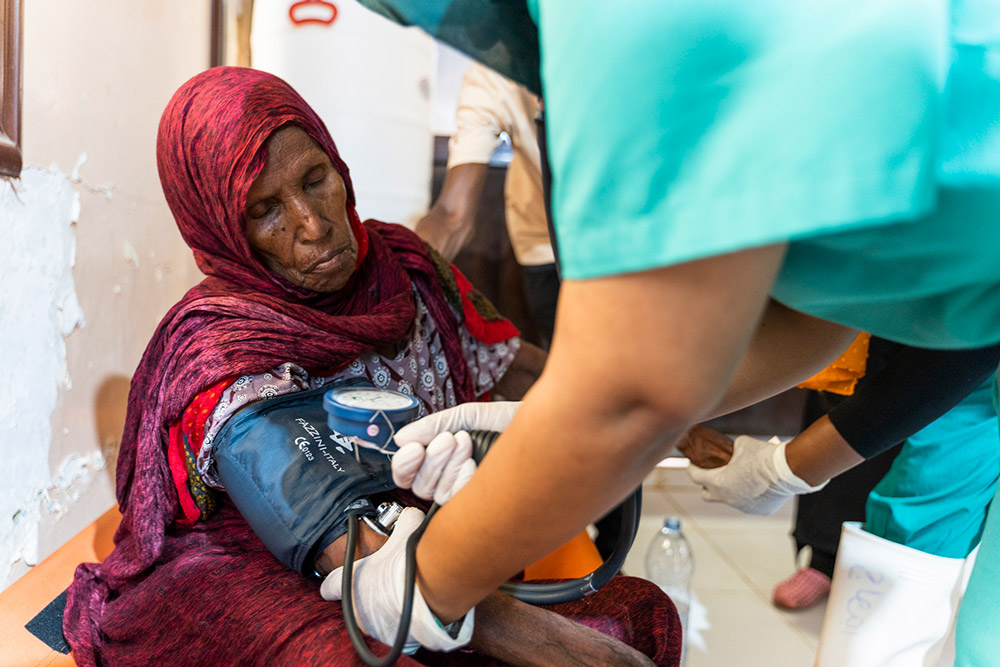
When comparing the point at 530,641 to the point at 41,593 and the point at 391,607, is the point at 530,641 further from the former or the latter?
the point at 41,593

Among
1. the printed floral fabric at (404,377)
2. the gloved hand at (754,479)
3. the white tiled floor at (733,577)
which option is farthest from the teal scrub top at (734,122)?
the white tiled floor at (733,577)

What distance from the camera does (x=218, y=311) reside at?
3.65 feet

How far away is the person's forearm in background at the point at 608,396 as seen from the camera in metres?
0.37

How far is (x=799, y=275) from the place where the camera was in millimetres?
456

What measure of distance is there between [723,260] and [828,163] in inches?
2.6

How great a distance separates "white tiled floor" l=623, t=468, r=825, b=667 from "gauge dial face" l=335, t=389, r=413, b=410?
1169 millimetres

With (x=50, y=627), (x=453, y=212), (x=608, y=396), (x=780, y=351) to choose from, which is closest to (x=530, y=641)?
(x=780, y=351)

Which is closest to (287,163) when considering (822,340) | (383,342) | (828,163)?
(383,342)

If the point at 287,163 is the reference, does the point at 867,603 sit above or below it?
below

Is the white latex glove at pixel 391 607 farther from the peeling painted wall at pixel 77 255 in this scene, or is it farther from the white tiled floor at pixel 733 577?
the white tiled floor at pixel 733 577

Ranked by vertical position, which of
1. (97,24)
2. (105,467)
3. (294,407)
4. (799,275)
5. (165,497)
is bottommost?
(105,467)

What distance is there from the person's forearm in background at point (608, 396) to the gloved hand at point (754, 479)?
945 millimetres

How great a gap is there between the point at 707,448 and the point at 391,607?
102 cm

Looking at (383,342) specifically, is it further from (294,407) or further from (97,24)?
(97,24)
